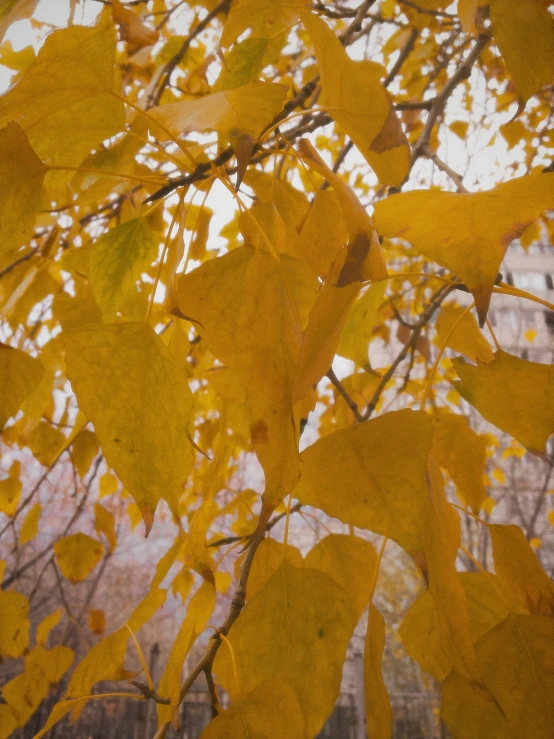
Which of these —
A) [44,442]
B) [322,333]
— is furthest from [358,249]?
[44,442]

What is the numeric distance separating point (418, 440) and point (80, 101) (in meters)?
0.21

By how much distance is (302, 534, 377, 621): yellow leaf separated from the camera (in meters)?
0.28

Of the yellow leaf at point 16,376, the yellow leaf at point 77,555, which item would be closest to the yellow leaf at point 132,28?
the yellow leaf at point 16,376

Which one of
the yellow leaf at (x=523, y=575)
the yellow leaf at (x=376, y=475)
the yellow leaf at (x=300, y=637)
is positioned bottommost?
the yellow leaf at (x=300, y=637)

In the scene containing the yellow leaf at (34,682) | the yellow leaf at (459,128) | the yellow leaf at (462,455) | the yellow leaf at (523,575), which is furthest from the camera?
the yellow leaf at (459,128)

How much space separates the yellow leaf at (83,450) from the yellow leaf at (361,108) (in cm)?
51

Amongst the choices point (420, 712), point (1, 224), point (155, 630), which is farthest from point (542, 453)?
point (155, 630)

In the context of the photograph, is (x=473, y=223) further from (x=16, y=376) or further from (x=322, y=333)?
(x=16, y=376)

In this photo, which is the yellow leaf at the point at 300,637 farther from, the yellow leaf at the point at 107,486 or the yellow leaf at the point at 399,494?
the yellow leaf at the point at 107,486

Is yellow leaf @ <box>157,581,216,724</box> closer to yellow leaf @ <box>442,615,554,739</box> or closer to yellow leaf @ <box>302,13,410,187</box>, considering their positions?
yellow leaf @ <box>442,615,554,739</box>

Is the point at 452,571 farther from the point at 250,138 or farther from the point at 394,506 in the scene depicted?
the point at 250,138

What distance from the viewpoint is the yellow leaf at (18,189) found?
0.19 meters

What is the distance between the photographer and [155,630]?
3.72 meters

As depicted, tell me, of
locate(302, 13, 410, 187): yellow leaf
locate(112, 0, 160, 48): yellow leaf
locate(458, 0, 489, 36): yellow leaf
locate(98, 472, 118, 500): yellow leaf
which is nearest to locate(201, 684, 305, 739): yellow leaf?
locate(302, 13, 410, 187): yellow leaf
